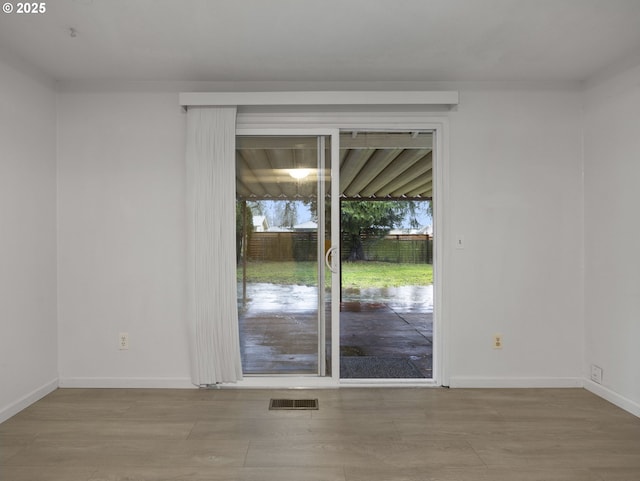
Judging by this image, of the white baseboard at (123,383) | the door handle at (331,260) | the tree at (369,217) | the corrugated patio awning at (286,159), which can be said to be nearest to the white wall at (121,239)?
the white baseboard at (123,383)

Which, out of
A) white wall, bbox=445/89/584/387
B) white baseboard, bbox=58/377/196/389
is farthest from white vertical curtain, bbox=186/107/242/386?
white wall, bbox=445/89/584/387

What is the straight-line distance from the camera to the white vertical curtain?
3.14 metres

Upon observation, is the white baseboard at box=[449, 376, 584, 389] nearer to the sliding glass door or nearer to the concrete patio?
the concrete patio

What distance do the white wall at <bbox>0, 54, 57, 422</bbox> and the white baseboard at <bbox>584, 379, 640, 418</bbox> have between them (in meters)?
4.26

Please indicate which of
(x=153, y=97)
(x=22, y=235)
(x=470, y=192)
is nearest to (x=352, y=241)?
(x=470, y=192)

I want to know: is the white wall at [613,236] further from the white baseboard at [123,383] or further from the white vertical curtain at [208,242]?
the white baseboard at [123,383]

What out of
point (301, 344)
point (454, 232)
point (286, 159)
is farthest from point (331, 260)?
point (454, 232)

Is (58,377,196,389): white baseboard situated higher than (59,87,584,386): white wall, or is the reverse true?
(59,87,584,386): white wall

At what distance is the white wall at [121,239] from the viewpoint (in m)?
3.19

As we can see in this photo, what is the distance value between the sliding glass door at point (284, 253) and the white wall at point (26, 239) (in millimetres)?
1471

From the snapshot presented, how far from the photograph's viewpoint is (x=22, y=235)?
9.19 ft

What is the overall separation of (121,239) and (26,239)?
2.04 feet

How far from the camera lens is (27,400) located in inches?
111

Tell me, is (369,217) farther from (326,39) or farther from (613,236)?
(326,39)
